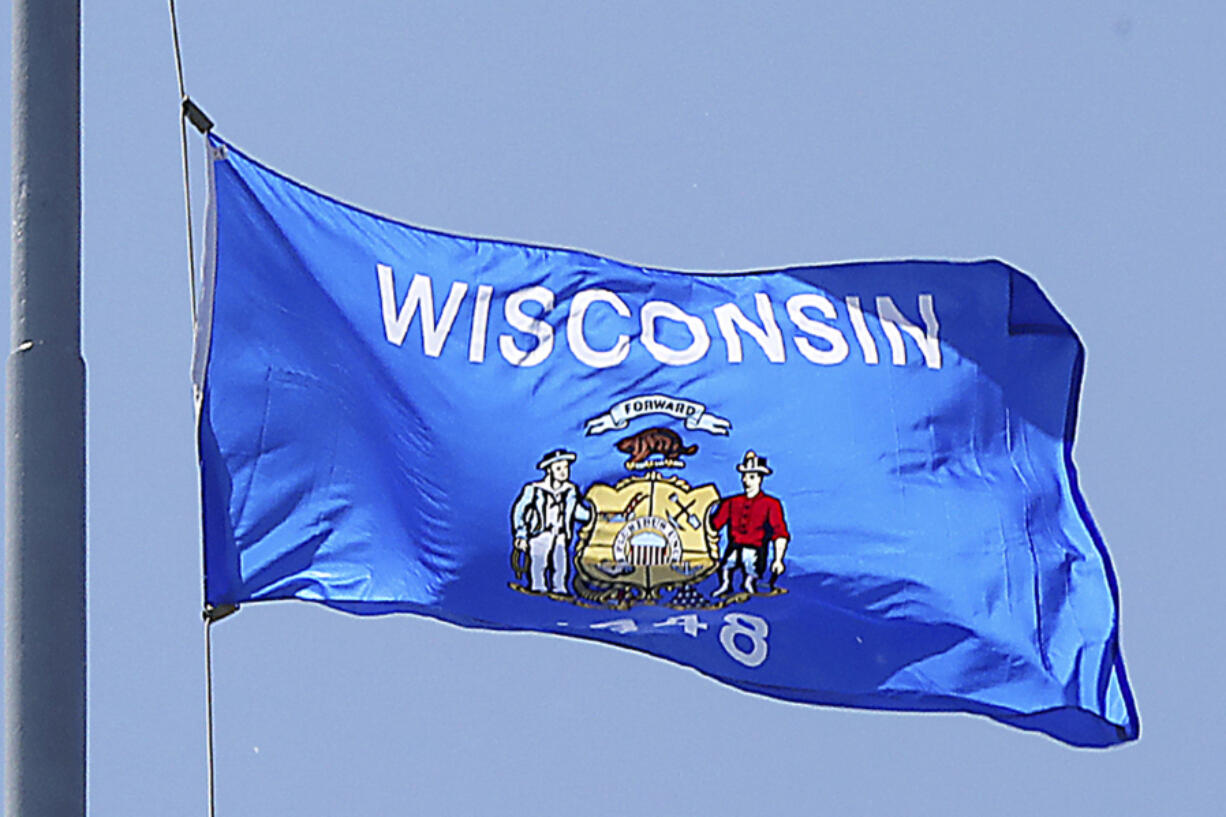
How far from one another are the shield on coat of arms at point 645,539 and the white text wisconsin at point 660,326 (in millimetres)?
878

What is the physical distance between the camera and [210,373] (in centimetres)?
1276

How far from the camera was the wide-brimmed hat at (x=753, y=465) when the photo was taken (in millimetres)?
14367

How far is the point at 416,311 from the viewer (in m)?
13.9

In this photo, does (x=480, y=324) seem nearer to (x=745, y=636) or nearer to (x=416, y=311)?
(x=416, y=311)

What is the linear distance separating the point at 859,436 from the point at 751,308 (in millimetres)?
1090

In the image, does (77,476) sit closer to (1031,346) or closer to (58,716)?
(58,716)

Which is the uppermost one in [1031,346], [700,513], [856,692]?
[1031,346]

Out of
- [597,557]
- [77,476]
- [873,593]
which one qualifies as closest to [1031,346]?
[873,593]

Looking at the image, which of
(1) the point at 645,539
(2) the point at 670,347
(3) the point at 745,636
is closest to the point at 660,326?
(2) the point at 670,347

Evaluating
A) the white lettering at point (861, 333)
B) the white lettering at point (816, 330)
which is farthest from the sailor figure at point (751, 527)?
the white lettering at point (861, 333)

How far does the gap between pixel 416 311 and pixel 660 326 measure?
1.66 m

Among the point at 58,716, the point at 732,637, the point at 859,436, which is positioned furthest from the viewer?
the point at 859,436

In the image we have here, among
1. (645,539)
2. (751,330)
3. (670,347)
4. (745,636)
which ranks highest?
(751,330)

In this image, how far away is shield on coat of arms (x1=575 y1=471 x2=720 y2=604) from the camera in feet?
44.5
